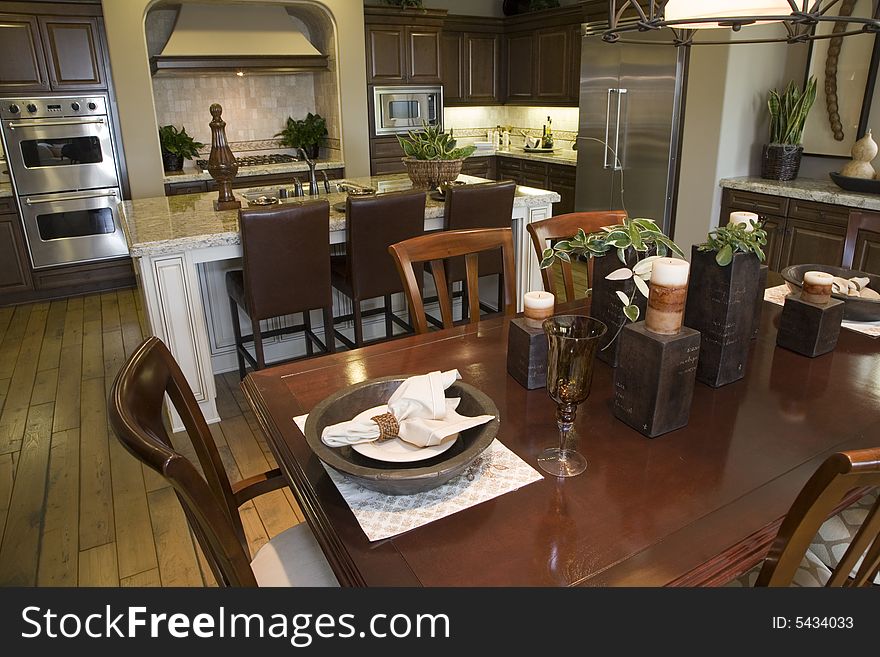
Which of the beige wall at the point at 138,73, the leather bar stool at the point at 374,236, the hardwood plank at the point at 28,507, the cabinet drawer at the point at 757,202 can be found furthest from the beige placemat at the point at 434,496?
the beige wall at the point at 138,73

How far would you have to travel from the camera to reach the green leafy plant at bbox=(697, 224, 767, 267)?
1319 mm

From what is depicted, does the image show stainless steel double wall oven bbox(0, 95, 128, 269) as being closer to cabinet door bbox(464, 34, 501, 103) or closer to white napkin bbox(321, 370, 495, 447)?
cabinet door bbox(464, 34, 501, 103)

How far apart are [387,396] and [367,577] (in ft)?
1.47

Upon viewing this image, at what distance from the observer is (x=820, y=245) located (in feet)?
12.0

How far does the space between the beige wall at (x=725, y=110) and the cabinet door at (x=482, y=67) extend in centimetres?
296

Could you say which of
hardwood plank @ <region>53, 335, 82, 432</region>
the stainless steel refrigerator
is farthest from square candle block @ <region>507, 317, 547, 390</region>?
the stainless steel refrigerator

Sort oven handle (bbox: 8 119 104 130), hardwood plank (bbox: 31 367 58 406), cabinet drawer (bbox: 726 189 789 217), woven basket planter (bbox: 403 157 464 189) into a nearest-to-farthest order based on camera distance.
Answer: hardwood plank (bbox: 31 367 58 406) < woven basket planter (bbox: 403 157 464 189) < cabinet drawer (bbox: 726 189 789 217) < oven handle (bbox: 8 119 104 130)

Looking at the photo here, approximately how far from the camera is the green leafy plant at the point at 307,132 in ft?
19.4

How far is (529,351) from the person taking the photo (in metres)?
1.40

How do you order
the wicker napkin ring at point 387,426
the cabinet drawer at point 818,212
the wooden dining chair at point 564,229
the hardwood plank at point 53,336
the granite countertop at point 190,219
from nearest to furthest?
the wicker napkin ring at point 387,426 → the wooden dining chair at point 564,229 → the granite countertop at point 190,219 → the cabinet drawer at point 818,212 → the hardwood plank at point 53,336

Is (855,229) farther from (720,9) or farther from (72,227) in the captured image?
(72,227)

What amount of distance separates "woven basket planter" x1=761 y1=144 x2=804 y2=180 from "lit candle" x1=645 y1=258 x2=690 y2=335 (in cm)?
341

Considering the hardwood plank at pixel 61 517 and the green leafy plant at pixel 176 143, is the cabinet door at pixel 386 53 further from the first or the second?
the hardwood plank at pixel 61 517

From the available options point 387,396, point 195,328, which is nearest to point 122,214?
point 195,328
